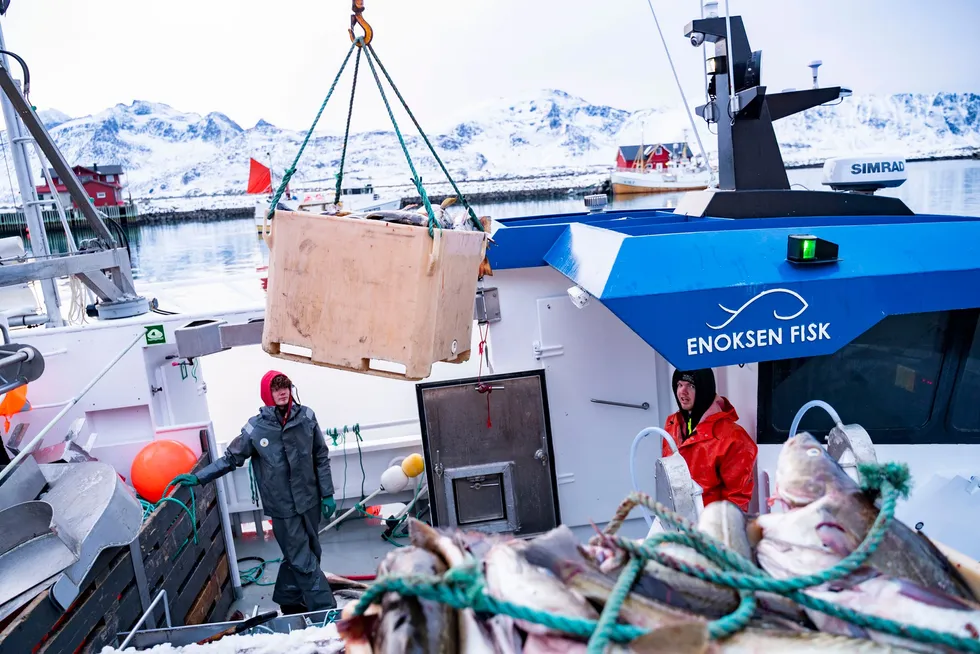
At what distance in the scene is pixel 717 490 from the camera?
3.68 m

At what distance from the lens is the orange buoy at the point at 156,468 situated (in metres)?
4.71

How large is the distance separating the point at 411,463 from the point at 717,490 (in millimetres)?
2878

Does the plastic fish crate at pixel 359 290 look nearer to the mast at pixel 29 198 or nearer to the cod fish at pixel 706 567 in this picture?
the cod fish at pixel 706 567

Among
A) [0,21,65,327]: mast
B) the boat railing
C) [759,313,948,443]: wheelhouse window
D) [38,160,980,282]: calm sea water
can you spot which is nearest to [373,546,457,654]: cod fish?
[759,313,948,443]: wheelhouse window

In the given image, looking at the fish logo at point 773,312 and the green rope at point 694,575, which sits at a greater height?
the fish logo at point 773,312

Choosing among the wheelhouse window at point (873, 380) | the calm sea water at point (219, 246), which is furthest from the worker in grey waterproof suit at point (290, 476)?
the calm sea water at point (219, 246)

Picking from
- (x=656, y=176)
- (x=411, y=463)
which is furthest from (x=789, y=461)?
(x=656, y=176)

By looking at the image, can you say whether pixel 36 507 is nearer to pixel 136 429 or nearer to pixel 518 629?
pixel 136 429

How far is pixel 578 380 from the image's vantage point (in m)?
5.44

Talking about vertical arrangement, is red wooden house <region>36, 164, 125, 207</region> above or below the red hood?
above

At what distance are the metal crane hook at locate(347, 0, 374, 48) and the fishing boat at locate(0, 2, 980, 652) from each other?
155 cm

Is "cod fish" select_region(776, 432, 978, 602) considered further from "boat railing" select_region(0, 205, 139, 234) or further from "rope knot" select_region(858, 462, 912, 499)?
"boat railing" select_region(0, 205, 139, 234)

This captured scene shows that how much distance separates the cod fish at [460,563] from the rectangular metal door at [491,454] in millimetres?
3651

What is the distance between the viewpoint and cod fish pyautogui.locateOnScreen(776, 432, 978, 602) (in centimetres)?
156
